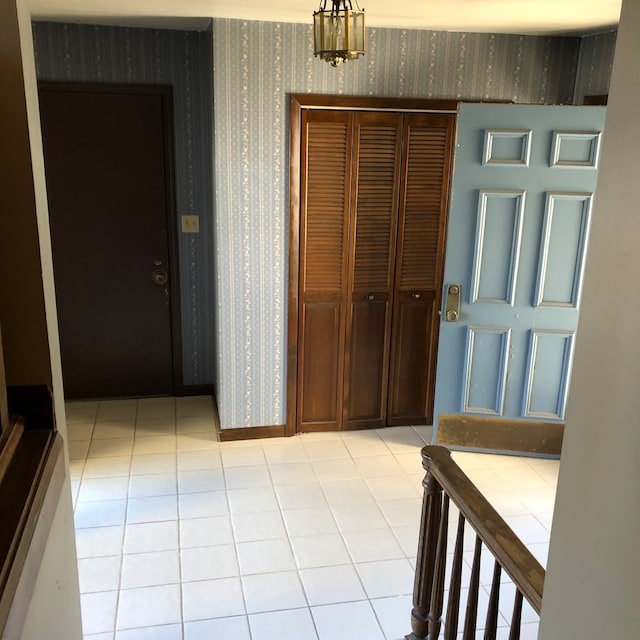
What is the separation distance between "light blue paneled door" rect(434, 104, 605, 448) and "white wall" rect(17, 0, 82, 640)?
8.07 ft

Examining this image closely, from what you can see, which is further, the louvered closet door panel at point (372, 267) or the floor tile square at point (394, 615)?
the louvered closet door panel at point (372, 267)

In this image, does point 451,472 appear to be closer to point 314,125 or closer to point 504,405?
point 504,405

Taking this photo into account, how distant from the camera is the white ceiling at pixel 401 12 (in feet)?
9.11

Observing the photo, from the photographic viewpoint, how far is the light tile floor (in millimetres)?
2283

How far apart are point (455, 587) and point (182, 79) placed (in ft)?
10.7

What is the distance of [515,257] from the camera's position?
132 inches

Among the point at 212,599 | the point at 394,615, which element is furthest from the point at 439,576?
the point at 212,599

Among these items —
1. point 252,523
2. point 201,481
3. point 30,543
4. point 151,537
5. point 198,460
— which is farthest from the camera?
point 198,460

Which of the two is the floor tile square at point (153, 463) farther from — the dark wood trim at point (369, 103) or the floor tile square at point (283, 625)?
the dark wood trim at point (369, 103)

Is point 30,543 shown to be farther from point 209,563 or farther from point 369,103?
point 369,103

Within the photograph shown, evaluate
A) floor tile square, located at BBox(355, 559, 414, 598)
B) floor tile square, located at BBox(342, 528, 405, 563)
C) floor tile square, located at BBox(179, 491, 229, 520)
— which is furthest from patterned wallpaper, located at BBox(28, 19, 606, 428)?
floor tile square, located at BBox(355, 559, 414, 598)

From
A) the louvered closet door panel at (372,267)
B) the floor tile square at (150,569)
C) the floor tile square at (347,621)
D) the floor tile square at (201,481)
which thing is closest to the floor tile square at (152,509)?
the floor tile square at (201,481)

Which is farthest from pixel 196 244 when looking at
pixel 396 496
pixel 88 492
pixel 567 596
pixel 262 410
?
pixel 567 596

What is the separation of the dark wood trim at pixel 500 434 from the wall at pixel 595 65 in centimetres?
186
